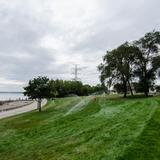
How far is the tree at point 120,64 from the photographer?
66.0 meters

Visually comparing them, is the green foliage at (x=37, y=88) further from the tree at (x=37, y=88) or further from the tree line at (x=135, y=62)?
the tree line at (x=135, y=62)

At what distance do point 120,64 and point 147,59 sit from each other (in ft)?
18.5

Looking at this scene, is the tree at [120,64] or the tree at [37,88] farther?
the tree at [120,64]

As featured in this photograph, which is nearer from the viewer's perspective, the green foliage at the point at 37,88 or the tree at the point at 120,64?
the green foliage at the point at 37,88

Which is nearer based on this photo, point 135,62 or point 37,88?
point 37,88

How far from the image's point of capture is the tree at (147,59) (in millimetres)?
65500

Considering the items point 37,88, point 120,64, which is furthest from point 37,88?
point 120,64

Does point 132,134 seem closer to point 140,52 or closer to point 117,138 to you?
point 117,138

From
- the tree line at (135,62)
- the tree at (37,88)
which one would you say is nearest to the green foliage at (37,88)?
the tree at (37,88)

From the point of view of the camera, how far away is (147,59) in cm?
6694

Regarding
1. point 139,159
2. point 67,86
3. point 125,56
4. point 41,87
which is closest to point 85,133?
point 139,159

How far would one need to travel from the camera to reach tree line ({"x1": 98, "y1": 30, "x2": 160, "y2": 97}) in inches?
2589

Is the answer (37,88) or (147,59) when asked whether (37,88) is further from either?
(147,59)

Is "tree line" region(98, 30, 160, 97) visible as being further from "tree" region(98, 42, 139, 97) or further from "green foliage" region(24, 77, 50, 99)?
"green foliage" region(24, 77, 50, 99)
